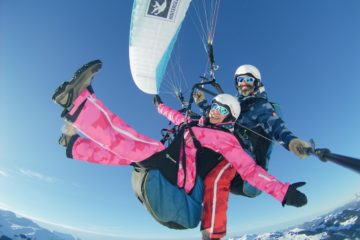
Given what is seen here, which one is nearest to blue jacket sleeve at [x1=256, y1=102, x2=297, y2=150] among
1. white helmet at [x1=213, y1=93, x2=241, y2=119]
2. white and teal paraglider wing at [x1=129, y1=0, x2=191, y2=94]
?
white helmet at [x1=213, y1=93, x2=241, y2=119]

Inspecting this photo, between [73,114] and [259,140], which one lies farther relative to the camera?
[259,140]

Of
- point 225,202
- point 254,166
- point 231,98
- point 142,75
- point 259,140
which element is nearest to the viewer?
point 254,166

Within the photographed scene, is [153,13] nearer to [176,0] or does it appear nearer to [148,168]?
[176,0]

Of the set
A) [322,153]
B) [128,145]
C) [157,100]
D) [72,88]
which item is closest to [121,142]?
[128,145]

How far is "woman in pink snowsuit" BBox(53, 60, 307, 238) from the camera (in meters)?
2.55

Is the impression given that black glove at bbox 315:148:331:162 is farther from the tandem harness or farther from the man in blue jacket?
the tandem harness

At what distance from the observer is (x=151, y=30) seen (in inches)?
196

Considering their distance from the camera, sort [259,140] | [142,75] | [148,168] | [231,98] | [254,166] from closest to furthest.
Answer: [148,168] → [254,166] → [231,98] → [259,140] → [142,75]

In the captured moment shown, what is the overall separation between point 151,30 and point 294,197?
3493 millimetres

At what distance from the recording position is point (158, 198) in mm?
3098

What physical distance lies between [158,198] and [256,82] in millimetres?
2689

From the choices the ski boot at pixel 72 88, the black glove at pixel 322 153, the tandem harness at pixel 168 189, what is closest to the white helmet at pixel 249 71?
the tandem harness at pixel 168 189

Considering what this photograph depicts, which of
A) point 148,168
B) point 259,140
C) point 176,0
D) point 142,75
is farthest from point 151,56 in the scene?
point 148,168

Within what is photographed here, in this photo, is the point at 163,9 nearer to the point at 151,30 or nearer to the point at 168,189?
the point at 151,30
